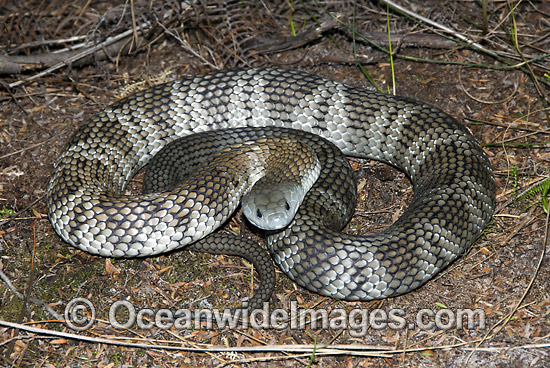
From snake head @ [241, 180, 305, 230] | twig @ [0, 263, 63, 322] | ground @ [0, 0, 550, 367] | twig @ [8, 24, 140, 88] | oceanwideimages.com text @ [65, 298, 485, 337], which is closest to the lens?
ground @ [0, 0, 550, 367]

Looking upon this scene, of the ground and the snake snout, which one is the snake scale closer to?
the snake snout

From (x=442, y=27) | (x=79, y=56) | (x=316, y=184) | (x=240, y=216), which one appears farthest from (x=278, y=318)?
(x=79, y=56)

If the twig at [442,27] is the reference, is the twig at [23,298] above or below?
below

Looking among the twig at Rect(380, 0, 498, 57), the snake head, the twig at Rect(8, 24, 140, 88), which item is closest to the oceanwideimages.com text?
the snake head

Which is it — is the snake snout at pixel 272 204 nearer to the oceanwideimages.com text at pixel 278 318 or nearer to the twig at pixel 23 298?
the oceanwideimages.com text at pixel 278 318

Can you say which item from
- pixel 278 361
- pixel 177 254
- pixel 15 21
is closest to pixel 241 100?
pixel 177 254

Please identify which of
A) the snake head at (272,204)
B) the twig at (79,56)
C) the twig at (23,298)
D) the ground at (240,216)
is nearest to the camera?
the ground at (240,216)

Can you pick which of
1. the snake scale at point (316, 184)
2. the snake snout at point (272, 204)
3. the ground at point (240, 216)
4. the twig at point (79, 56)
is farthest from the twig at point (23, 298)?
the twig at point (79, 56)
